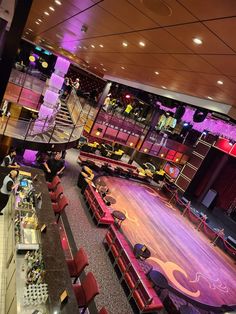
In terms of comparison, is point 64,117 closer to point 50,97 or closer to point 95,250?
point 50,97

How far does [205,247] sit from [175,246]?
7.40 ft

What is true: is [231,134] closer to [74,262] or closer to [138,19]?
[74,262]

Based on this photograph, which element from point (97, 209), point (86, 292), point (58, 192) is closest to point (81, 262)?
point (86, 292)

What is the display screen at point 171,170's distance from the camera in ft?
66.8

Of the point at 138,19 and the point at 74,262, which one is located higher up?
the point at 138,19

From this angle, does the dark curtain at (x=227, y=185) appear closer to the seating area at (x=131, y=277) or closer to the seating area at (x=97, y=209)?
the seating area at (x=97, y=209)

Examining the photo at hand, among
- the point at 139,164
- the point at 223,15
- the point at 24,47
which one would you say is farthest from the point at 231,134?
the point at 24,47

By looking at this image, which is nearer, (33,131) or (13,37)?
(13,37)

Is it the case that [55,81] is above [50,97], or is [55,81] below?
above

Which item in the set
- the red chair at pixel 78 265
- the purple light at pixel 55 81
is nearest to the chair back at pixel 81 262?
the red chair at pixel 78 265

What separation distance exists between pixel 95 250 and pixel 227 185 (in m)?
13.2

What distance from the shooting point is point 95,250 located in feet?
28.5

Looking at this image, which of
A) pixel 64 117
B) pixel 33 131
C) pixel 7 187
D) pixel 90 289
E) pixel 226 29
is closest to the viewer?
pixel 226 29

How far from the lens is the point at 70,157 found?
55.9 ft
